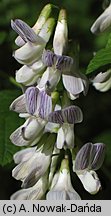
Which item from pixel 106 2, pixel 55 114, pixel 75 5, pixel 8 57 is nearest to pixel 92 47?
pixel 75 5

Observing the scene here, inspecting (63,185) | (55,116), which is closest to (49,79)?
(55,116)

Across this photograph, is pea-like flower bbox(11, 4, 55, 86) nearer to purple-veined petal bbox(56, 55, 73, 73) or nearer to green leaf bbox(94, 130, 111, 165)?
purple-veined petal bbox(56, 55, 73, 73)

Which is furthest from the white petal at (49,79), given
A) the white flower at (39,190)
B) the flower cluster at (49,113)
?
the white flower at (39,190)

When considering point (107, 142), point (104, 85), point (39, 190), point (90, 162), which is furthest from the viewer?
point (107, 142)

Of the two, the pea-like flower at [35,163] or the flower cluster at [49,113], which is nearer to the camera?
the flower cluster at [49,113]

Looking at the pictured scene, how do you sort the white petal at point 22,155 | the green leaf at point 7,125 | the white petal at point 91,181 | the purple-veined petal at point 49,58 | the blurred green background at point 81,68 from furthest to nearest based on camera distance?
the blurred green background at point 81,68 < the green leaf at point 7,125 < the white petal at point 22,155 < the white petal at point 91,181 < the purple-veined petal at point 49,58

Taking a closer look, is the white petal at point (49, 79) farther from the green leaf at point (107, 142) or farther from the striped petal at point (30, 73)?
the green leaf at point (107, 142)

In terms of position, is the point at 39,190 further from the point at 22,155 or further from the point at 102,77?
the point at 102,77

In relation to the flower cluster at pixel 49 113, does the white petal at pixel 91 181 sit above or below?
below
